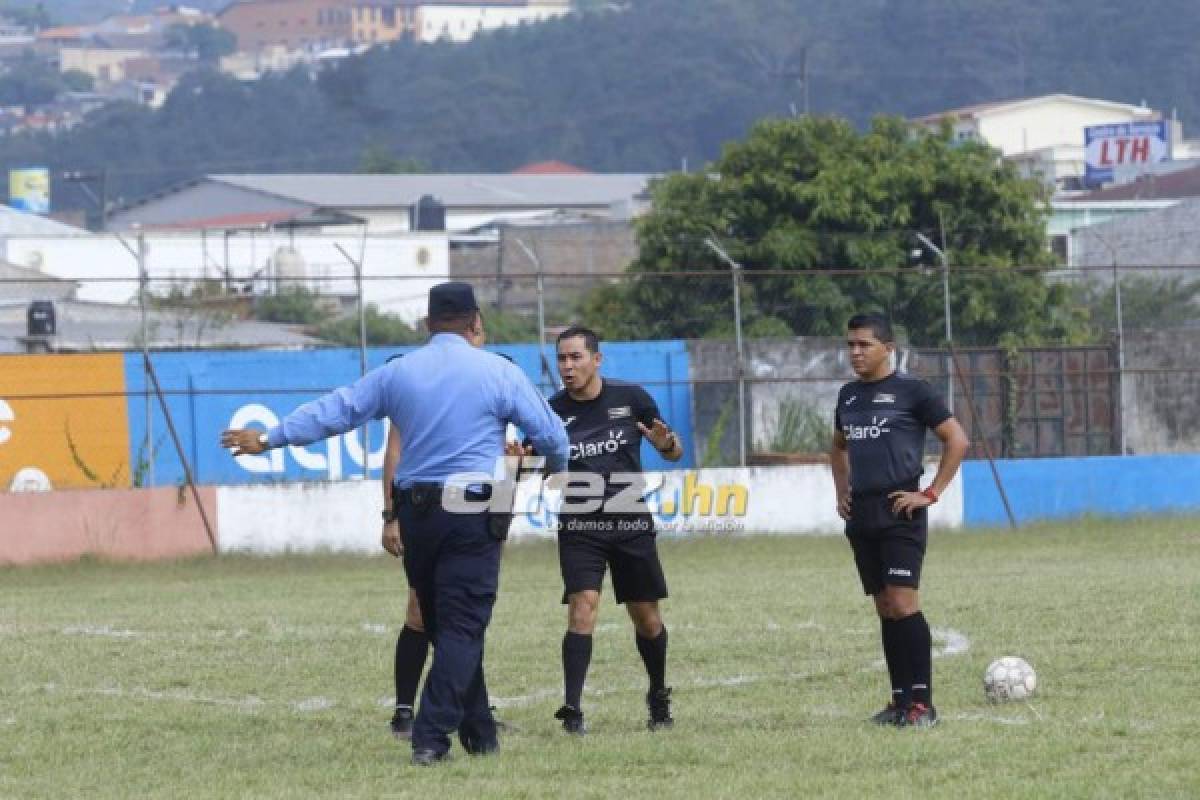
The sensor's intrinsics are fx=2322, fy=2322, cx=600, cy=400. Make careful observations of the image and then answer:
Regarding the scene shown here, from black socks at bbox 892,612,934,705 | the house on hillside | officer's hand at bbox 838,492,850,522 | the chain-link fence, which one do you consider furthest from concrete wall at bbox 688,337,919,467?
the house on hillside

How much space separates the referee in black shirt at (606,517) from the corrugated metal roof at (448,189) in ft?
287

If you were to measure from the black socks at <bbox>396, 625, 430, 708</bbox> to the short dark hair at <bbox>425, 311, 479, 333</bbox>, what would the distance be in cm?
153

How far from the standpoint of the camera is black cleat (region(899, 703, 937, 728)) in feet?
33.6

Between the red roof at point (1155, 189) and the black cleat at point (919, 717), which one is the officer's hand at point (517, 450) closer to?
the black cleat at point (919, 717)

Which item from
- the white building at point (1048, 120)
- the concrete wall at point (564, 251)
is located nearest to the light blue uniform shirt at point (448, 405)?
the concrete wall at point (564, 251)

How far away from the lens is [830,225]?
3991cm

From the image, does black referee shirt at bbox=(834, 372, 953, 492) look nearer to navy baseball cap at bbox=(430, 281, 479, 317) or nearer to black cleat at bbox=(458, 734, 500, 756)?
navy baseball cap at bbox=(430, 281, 479, 317)

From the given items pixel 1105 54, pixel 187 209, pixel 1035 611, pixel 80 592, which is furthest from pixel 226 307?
pixel 1105 54

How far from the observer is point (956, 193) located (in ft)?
132

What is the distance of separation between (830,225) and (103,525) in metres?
19.0

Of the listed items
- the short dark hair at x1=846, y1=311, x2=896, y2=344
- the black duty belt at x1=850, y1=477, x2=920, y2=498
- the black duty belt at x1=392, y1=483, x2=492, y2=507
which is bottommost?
the black duty belt at x1=850, y1=477, x2=920, y2=498

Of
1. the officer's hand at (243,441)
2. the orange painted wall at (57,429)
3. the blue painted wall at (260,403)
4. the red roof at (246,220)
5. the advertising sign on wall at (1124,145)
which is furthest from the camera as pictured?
the advertising sign on wall at (1124,145)

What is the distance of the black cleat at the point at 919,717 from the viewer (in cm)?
1023

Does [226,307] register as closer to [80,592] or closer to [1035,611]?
[80,592]
